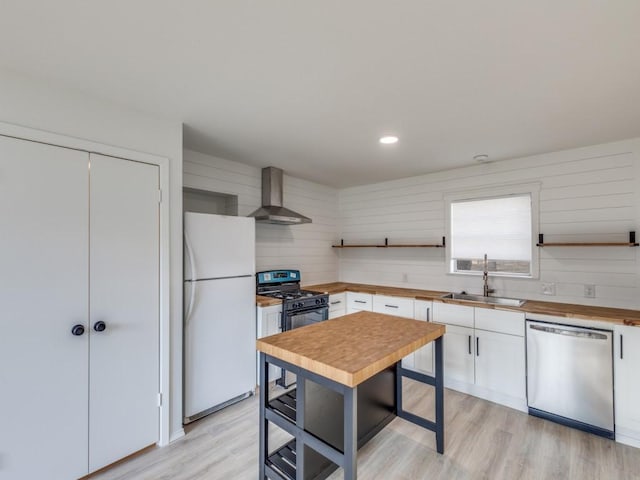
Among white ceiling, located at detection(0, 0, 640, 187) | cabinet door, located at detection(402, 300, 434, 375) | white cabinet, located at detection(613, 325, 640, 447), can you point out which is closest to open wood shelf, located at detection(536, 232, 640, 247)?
white cabinet, located at detection(613, 325, 640, 447)

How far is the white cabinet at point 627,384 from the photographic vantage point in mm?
2340

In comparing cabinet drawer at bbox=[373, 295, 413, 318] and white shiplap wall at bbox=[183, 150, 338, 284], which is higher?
white shiplap wall at bbox=[183, 150, 338, 284]

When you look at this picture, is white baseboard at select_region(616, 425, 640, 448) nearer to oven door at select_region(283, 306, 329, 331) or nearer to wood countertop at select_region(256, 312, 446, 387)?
wood countertop at select_region(256, 312, 446, 387)

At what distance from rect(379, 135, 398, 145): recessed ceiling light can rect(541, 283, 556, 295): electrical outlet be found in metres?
2.19

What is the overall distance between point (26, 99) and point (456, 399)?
4140 millimetres

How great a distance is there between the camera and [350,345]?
1792mm

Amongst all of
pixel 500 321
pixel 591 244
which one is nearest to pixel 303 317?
pixel 500 321

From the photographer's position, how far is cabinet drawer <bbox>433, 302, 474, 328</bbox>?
3.16 metres

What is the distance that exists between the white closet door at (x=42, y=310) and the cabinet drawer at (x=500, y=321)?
3.32 m

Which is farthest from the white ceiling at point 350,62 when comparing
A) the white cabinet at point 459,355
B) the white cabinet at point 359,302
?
the white cabinet at point 359,302

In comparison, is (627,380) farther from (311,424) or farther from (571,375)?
(311,424)

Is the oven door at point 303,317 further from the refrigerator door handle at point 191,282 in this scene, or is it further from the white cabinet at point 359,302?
the refrigerator door handle at point 191,282

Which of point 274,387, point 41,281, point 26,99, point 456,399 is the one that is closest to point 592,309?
point 456,399

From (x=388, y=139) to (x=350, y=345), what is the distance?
192cm
